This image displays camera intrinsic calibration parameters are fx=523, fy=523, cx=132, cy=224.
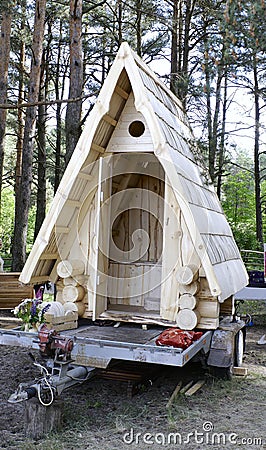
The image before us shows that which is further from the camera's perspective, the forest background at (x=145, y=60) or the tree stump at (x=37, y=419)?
the forest background at (x=145, y=60)

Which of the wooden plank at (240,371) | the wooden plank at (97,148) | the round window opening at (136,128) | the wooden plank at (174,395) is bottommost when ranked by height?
the wooden plank at (174,395)

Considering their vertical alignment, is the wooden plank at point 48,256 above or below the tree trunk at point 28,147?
below

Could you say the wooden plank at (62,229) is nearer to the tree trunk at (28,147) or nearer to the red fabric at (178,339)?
the red fabric at (178,339)

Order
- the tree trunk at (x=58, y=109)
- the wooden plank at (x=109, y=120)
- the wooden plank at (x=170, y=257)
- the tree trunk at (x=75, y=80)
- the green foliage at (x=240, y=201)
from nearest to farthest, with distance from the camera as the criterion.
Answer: the wooden plank at (x=170, y=257) < the wooden plank at (x=109, y=120) < the tree trunk at (x=75, y=80) < the tree trunk at (x=58, y=109) < the green foliage at (x=240, y=201)

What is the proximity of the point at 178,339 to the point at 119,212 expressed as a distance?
321cm

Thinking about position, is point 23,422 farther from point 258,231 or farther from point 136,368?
point 258,231

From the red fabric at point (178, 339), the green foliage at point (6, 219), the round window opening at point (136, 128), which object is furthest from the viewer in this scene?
the green foliage at point (6, 219)

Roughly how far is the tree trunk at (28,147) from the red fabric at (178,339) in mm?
9102

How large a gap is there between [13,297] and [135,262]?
4.72m

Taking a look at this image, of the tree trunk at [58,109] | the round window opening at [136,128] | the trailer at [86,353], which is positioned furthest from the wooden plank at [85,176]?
the tree trunk at [58,109]

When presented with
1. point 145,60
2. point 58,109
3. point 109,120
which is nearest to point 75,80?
point 109,120

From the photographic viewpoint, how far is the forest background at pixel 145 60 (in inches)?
295

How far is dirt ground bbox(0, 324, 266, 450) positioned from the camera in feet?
14.8

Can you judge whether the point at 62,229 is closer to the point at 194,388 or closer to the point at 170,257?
the point at 170,257
